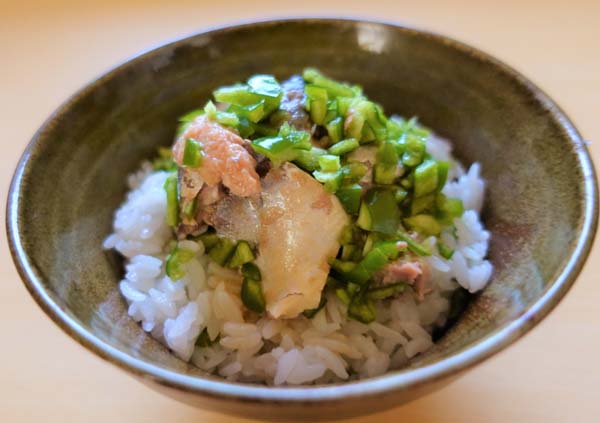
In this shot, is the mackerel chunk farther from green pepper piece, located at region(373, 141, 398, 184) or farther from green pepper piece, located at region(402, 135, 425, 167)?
green pepper piece, located at region(402, 135, 425, 167)

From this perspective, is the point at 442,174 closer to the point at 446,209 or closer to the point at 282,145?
the point at 446,209

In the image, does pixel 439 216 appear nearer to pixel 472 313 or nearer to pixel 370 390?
pixel 472 313

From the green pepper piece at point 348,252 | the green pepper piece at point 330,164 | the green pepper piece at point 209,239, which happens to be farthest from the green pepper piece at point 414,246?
the green pepper piece at point 209,239

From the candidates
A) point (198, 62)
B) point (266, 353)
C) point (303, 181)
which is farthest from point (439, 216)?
point (198, 62)

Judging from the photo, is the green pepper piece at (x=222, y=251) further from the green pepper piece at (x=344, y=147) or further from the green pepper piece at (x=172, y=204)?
the green pepper piece at (x=344, y=147)

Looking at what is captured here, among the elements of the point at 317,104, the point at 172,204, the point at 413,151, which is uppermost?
the point at 317,104

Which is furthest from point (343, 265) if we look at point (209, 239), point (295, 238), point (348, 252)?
point (209, 239)

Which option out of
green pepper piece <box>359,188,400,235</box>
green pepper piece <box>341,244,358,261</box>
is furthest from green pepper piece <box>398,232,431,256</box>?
green pepper piece <box>341,244,358,261</box>
